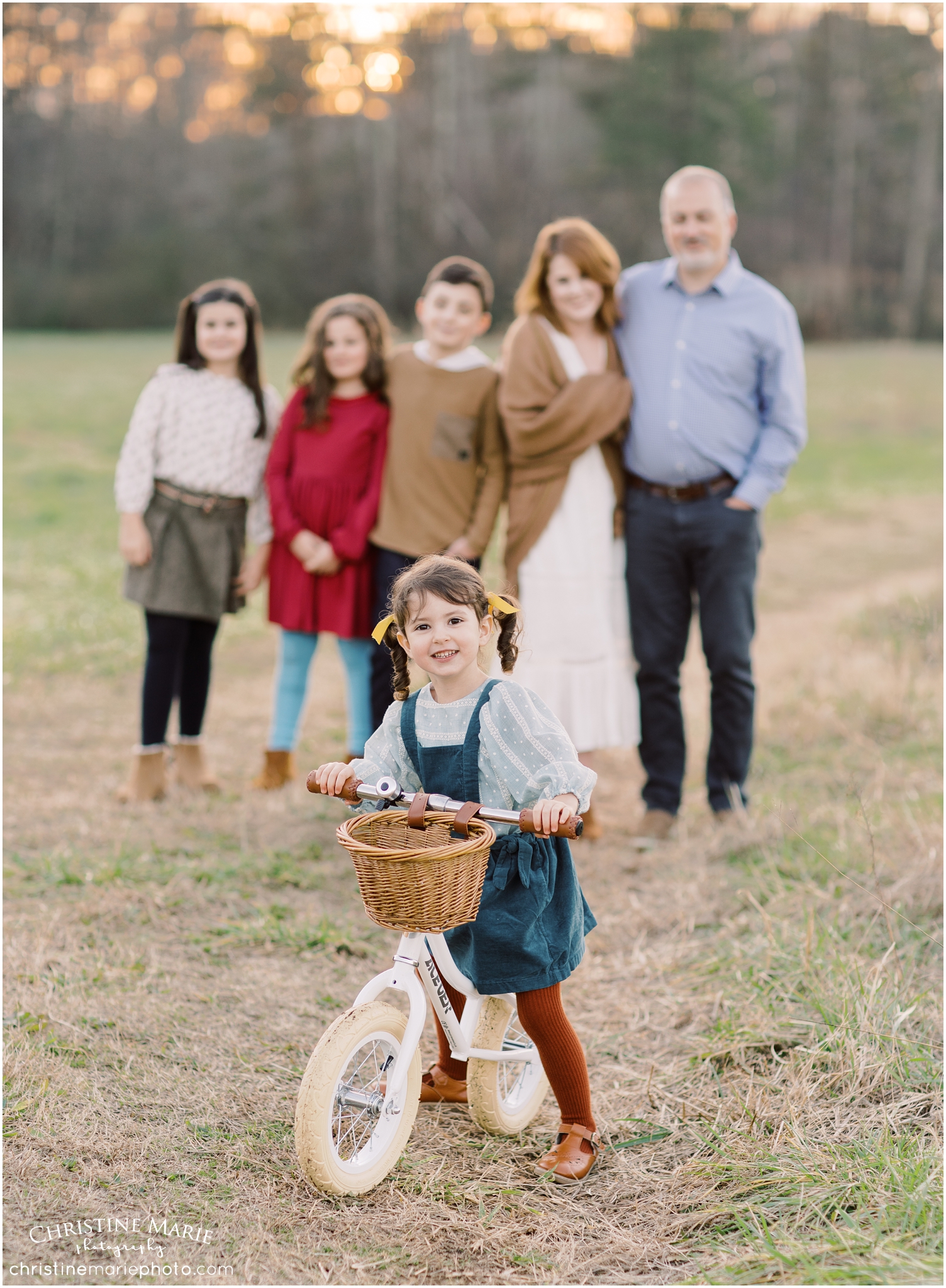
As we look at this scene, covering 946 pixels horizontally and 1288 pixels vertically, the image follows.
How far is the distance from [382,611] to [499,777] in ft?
7.91

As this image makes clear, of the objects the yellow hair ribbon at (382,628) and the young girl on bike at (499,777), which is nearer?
the young girl on bike at (499,777)

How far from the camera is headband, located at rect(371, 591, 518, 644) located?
2887 millimetres

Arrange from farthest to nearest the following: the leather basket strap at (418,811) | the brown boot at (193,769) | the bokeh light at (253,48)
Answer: the bokeh light at (253,48)
the brown boot at (193,769)
the leather basket strap at (418,811)

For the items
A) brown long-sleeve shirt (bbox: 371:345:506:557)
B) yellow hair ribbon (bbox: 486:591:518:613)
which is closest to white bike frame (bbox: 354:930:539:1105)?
yellow hair ribbon (bbox: 486:591:518:613)

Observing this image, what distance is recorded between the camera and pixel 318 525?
5.29m

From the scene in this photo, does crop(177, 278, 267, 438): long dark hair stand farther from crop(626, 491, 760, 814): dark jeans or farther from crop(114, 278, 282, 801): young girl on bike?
crop(626, 491, 760, 814): dark jeans

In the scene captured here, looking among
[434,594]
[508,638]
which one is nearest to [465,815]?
[434,594]

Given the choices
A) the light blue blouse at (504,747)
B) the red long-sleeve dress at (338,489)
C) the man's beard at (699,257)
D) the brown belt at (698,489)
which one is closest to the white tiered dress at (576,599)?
the brown belt at (698,489)

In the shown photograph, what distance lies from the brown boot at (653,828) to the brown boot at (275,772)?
1.58m

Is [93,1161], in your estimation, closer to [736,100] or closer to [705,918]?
[705,918]

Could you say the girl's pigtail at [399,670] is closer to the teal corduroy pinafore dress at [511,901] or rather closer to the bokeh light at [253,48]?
the teal corduroy pinafore dress at [511,901]

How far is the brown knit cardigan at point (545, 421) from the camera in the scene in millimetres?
4805

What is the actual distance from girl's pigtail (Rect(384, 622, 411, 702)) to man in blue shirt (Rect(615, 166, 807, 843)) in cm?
210

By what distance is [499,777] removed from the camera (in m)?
2.84
